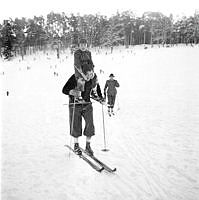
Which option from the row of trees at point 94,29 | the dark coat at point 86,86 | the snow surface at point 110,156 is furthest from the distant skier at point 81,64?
the row of trees at point 94,29

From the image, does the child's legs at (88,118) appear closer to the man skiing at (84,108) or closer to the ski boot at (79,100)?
the man skiing at (84,108)

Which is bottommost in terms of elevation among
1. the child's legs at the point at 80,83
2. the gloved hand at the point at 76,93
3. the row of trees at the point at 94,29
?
the gloved hand at the point at 76,93

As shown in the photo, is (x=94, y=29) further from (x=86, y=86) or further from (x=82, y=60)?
(x=86, y=86)

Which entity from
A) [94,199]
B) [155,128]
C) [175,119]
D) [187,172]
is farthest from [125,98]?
[94,199]

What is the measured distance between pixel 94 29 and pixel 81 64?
65.0 metres

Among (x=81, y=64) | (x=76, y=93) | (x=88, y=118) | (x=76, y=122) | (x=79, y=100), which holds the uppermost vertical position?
(x=81, y=64)

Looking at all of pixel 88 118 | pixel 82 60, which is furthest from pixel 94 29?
pixel 88 118

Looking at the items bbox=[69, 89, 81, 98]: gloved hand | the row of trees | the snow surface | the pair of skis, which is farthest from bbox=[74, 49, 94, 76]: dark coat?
the row of trees

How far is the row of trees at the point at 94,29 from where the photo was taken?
6159cm

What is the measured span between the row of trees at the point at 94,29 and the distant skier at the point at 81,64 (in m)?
55.7

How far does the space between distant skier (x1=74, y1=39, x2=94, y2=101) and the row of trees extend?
55.7m

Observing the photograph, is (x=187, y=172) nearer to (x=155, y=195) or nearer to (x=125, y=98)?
(x=155, y=195)

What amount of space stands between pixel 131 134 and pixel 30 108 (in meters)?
6.75

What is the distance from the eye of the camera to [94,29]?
67250mm
